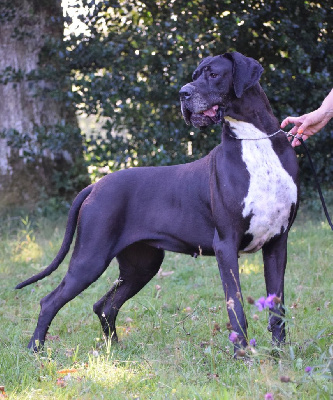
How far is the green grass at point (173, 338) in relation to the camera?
3.04m

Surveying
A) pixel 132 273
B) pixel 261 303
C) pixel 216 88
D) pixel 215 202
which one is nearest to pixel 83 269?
pixel 132 273

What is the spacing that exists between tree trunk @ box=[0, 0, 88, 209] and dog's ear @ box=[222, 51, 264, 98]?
5.02m

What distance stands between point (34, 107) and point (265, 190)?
242 inches

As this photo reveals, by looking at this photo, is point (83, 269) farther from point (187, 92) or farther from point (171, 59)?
point (171, 59)

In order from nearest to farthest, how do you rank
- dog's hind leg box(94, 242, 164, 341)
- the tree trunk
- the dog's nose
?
the dog's nose, dog's hind leg box(94, 242, 164, 341), the tree trunk

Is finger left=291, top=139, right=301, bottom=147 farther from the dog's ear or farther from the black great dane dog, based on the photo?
the dog's ear

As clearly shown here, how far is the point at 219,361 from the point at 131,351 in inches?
26.4

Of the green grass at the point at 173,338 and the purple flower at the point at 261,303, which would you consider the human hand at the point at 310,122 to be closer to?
the green grass at the point at 173,338

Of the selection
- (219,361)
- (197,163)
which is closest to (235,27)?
(197,163)

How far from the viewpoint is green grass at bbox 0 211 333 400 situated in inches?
120

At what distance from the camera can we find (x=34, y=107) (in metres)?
9.12

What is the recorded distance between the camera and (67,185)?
9.24 m

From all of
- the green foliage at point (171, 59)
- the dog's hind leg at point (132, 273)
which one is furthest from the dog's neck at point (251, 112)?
the green foliage at point (171, 59)

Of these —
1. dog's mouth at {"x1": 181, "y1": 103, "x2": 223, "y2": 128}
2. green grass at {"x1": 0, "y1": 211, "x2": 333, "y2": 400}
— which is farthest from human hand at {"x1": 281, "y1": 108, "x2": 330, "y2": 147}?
green grass at {"x1": 0, "y1": 211, "x2": 333, "y2": 400}
